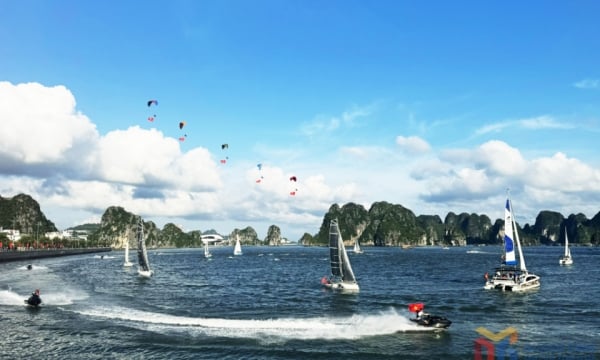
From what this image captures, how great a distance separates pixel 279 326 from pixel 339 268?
35.9m

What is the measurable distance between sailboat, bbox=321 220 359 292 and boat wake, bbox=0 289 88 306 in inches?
1518

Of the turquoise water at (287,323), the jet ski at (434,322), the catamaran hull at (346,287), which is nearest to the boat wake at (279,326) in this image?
the turquoise water at (287,323)

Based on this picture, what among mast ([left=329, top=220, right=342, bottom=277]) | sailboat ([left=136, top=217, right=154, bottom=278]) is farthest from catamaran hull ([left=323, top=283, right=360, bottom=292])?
sailboat ([left=136, top=217, right=154, bottom=278])

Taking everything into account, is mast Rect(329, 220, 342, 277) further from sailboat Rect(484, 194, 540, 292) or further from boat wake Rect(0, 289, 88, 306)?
boat wake Rect(0, 289, 88, 306)

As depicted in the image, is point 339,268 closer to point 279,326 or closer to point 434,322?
point 279,326

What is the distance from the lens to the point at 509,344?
41281mm

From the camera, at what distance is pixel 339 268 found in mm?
82062

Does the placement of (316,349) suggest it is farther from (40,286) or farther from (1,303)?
(40,286)

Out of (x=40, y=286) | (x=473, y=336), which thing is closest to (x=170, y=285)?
A: (x=40, y=286)

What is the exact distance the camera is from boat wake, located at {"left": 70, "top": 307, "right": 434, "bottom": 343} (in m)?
43.9

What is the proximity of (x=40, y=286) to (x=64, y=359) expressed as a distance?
57.0 meters

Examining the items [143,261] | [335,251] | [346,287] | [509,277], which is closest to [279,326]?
[346,287]

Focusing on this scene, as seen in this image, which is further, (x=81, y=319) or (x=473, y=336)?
(x=81, y=319)

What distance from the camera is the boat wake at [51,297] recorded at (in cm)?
6328
